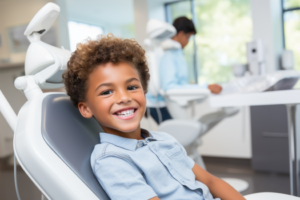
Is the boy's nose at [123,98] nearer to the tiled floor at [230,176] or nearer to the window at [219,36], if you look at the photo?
the tiled floor at [230,176]

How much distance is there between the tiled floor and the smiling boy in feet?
5.15

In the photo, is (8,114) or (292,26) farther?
(292,26)

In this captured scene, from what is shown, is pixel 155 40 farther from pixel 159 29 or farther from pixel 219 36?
pixel 219 36

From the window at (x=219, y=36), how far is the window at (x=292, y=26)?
0.38 m

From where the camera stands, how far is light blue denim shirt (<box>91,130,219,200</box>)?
590 mm

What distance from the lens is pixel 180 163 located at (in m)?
0.75

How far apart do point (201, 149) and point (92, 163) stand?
2757 millimetres

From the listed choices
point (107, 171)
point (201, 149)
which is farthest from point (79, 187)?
point (201, 149)

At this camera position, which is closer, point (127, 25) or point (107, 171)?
point (107, 171)

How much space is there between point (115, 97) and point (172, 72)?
1.26m

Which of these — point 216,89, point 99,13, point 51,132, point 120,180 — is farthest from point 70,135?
point 99,13

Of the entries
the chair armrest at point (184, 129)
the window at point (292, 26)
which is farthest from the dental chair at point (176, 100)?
the window at point (292, 26)

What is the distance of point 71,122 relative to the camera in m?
0.70

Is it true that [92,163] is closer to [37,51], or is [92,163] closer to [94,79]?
[94,79]
